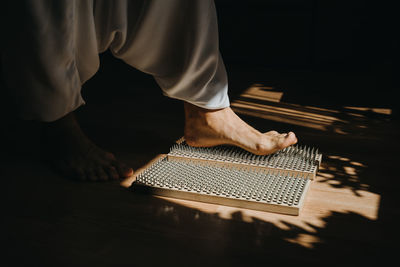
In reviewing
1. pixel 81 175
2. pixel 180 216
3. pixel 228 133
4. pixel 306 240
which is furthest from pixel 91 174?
pixel 306 240

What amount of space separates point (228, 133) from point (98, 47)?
581 millimetres

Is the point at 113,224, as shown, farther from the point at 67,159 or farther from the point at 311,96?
the point at 311,96

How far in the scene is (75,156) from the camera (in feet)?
5.97

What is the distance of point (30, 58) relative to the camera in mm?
1516

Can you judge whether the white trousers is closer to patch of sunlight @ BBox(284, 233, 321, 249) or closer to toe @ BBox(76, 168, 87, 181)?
toe @ BBox(76, 168, 87, 181)

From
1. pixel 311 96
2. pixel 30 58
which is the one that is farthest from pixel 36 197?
pixel 311 96

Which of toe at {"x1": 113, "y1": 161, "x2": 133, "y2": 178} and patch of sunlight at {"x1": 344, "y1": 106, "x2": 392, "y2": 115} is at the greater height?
patch of sunlight at {"x1": 344, "y1": 106, "x2": 392, "y2": 115}

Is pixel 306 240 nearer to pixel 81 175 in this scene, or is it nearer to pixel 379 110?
pixel 81 175

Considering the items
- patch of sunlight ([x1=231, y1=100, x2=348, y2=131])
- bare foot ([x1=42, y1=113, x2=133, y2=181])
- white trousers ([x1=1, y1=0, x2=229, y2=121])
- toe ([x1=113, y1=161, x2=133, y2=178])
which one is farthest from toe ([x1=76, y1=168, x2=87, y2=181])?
patch of sunlight ([x1=231, y1=100, x2=348, y2=131])

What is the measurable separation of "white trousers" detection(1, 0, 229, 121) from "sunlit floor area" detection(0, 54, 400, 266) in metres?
0.31

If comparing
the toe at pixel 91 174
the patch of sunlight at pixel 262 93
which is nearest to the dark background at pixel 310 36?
the patch of sunlight at pixel 262 93

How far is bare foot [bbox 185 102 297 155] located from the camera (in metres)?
1.86

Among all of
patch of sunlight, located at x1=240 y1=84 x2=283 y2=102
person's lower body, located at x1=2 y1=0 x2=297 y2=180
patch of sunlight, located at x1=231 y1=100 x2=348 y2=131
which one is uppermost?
person's lower body, located at x1=2 y1=0 x2=297 y2=180

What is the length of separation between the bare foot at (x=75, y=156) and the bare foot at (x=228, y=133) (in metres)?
0.32
